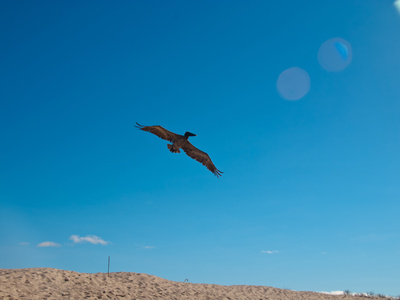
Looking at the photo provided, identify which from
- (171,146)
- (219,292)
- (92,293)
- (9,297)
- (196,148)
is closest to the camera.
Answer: (9,297)

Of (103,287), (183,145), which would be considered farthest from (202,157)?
(103,287)

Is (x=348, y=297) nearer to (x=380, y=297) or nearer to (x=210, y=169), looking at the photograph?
(x=380, y=297)

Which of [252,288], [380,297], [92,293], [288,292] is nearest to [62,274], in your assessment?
[92,293]

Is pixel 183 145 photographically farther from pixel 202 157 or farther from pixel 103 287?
pixel 103 287

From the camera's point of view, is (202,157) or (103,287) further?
(202,157)

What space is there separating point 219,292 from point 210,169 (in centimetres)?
727

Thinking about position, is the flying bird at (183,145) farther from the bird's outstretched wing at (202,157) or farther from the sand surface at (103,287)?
the sand surface at (103,287)

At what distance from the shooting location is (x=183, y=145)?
19.3 meters

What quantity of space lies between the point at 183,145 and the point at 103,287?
802cm

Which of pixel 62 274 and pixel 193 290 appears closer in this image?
pixel 62 274

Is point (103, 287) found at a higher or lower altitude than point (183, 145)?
lower

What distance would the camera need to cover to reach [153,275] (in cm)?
2164

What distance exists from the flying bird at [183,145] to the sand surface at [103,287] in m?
6.74

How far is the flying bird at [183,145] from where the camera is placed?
1800 cm
